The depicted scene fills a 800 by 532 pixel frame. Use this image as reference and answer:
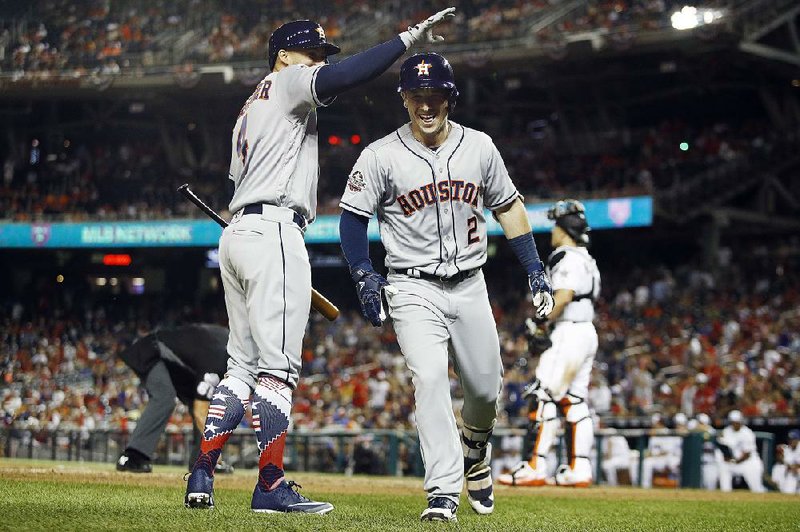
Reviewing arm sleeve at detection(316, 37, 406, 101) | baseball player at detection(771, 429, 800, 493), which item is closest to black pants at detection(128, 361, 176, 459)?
arm sleeve at detection(316, 37, 406, 101)

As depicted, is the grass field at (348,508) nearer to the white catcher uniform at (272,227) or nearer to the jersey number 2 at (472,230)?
the white catcher uniform at (272,227)

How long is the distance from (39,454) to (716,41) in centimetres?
1428

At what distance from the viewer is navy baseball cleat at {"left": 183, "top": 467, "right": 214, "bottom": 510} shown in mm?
4211

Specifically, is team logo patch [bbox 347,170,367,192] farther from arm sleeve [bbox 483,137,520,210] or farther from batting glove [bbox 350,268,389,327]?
arm sleeve [bbox 483,137,520,210]

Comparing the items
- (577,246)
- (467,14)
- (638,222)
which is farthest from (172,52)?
(577,246)

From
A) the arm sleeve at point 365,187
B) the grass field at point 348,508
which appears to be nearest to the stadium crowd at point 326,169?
the grass field at point 348,508

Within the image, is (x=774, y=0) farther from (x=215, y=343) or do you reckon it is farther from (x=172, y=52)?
(x=215, y=343)

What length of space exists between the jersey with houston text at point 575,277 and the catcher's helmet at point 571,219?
10 centimetres

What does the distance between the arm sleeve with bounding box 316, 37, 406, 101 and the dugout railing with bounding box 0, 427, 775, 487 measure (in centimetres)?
657

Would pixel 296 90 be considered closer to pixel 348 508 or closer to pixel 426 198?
pixel 426 198

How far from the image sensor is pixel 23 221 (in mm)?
25078

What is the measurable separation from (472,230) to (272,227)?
846 mm

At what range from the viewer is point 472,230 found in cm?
461

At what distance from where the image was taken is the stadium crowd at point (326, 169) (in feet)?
74.4
